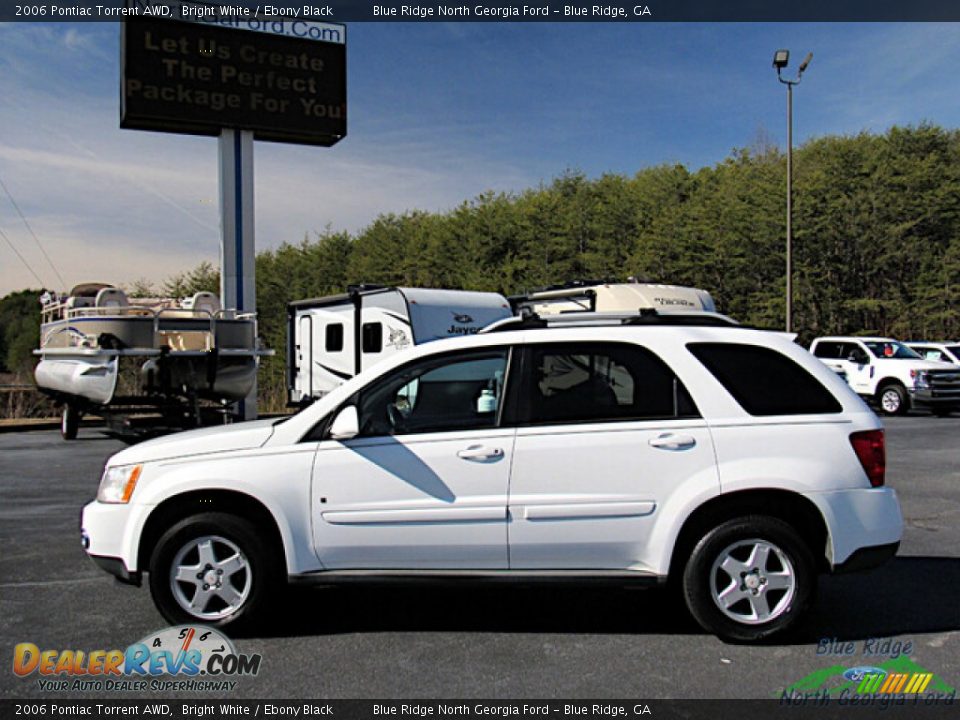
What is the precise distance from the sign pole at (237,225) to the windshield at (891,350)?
594 inches

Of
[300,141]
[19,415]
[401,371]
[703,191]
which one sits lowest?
[19,415]

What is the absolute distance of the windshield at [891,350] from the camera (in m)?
21.6

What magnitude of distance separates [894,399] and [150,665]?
2052cm

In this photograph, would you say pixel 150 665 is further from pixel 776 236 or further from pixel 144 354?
pixel 776 236

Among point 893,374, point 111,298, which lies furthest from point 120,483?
point 893,374

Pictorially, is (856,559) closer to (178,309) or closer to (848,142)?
(178,309)

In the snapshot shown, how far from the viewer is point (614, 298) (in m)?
15.5

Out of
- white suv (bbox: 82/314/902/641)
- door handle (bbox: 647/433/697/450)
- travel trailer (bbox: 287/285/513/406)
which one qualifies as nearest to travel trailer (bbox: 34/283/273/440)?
travel trailer (bbox: 287/285/513/406)

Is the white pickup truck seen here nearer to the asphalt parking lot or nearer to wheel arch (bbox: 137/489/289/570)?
the asphalt parking lot
